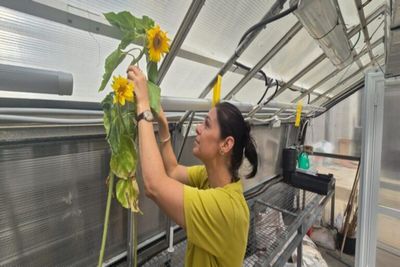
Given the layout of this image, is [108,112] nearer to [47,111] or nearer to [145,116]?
[145,116]

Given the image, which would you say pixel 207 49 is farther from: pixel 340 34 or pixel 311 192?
pixel 311 192

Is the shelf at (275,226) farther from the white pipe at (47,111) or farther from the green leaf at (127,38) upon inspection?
the green leaf at (127,38)

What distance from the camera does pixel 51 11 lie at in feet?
1.74

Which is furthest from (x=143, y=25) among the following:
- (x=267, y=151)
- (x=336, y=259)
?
(x=336, y=259)

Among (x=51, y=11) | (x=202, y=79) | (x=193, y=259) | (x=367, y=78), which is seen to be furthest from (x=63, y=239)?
(x=367, y=78)

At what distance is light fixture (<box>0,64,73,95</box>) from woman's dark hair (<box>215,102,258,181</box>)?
1.48 feet

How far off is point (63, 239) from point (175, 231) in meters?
0.64

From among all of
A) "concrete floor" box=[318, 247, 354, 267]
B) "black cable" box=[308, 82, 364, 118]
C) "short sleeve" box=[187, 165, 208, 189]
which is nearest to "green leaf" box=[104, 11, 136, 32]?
"short sleeve" box=[187, 165, 208, 189]

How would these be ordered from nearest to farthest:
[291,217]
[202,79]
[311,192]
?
[202,79]
[291,217]
[311,192]

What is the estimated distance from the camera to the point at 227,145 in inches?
29.9

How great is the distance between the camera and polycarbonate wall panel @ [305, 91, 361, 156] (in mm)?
2723

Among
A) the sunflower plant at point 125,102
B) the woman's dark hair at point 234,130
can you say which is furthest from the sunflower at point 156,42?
the woman's dark hair at point 234,130

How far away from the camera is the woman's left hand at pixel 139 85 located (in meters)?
0.53

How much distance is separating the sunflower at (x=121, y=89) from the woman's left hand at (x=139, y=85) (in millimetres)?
46
